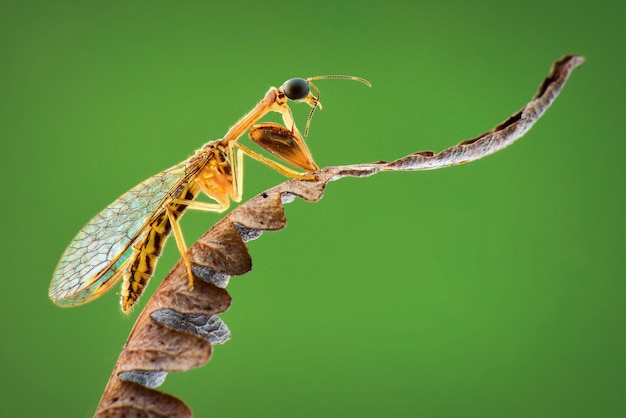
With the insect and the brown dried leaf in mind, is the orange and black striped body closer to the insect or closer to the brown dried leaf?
the insect

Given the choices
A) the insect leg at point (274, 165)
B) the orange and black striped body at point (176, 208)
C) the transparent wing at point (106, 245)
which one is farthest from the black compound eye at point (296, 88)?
the transparent wing at point (106, 245)

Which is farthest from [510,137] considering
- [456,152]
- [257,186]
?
[257,186]

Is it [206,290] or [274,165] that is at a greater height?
[274,165]

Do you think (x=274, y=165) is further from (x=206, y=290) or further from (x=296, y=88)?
(x=206, y=290)

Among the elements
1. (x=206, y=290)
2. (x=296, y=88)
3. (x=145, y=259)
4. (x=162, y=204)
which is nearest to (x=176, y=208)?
(x=162, y=204)

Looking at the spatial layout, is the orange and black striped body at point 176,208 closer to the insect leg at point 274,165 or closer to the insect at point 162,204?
the insect at point 162,204

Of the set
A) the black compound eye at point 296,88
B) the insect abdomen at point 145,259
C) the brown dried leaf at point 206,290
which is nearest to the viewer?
the brown dried leaf at point 206,290

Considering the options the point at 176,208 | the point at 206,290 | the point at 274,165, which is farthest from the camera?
the point at 176,208

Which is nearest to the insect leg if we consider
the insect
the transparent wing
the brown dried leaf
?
the insect
